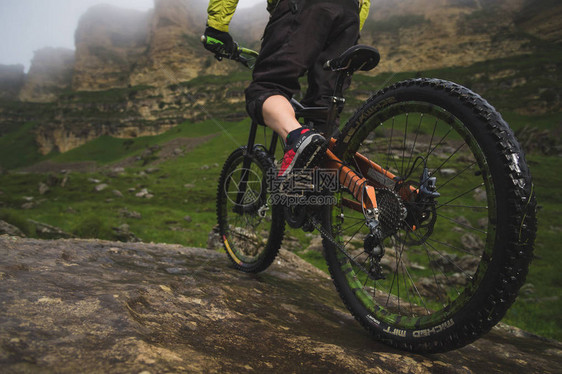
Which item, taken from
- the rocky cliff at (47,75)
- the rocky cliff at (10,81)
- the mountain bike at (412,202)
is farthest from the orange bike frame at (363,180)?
the rocky cliff at (10,81)

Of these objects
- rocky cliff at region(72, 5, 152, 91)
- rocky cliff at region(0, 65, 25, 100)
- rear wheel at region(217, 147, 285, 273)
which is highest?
rocky cliff at region(72, 5, 152, 91)

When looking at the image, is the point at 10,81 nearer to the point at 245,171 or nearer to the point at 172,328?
the point at 245,171

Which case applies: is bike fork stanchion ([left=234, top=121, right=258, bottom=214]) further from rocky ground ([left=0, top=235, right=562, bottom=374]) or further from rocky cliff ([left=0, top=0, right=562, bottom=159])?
rocky cliff ([left=0, top=0, right=562, bottom=159])

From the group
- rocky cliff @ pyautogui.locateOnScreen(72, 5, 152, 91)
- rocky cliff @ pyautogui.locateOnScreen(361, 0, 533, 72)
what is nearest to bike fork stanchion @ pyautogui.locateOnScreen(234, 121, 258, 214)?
rocky cliff @ pyautogui.locateOnScreen(361, 0, 533, 72)

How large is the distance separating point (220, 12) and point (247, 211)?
6.95ft

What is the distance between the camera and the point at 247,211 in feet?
12.4

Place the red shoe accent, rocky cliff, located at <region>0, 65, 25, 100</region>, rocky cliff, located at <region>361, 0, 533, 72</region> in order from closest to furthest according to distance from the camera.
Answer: the red shoe accent < rocky cliff, located at <region>361, 0, 533, 72</region> < rocky cliff, located at <region>0, 65, 25, 100</region>

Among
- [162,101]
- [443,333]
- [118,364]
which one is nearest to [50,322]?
[118,364]

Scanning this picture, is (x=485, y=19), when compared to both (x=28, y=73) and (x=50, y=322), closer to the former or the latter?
(x=50, y=322)

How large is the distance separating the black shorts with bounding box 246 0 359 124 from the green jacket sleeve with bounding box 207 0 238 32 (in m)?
0.38

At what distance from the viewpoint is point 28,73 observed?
511 ft

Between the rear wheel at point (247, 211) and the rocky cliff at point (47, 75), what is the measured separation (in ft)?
571

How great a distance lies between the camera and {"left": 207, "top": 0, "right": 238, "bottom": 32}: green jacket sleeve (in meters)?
2.67

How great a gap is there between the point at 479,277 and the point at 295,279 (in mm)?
2739
